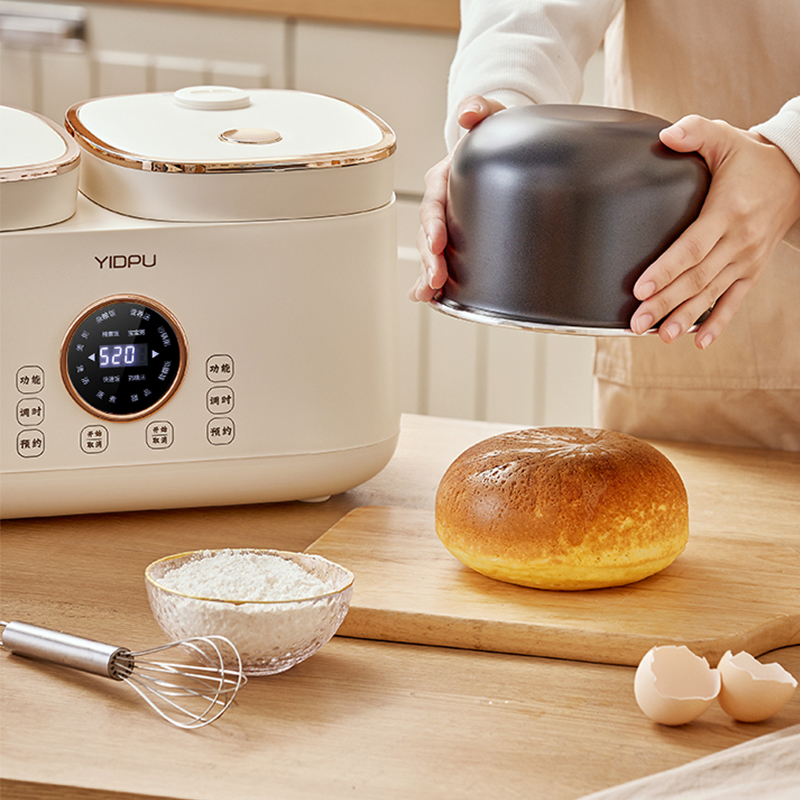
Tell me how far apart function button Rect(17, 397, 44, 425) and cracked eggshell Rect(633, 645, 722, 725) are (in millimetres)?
451

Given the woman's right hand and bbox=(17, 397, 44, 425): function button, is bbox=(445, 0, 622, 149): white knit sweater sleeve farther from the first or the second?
bbox=(17, 397, 44, 425): function button

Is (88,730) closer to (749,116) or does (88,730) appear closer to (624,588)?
(624,588)

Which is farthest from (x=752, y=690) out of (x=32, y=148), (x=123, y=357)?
(x=32, y=148)

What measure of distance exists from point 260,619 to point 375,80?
1.42 meters

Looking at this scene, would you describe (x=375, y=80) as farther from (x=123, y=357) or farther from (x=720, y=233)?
(x=720, y=233)

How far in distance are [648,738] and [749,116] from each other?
60 cm

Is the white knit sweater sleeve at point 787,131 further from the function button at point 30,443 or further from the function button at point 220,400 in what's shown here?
the function button at point 30,443

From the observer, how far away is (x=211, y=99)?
0.86 m

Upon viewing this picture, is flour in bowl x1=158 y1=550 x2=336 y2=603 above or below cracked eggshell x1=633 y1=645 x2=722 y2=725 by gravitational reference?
above

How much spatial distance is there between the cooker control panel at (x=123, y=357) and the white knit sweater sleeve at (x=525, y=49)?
0.29 meters

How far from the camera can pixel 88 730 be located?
0.57 metres

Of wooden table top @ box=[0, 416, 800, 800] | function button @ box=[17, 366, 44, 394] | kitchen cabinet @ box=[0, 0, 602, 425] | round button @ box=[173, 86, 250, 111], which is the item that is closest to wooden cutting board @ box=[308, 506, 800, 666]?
wooden table top @ box=[0, 416, 800, 800]

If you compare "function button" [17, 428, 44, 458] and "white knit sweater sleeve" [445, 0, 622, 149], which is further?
"white knit sweater sleeve" [445, 0, 622, 149]

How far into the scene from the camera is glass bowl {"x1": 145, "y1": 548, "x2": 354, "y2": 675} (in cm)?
60
